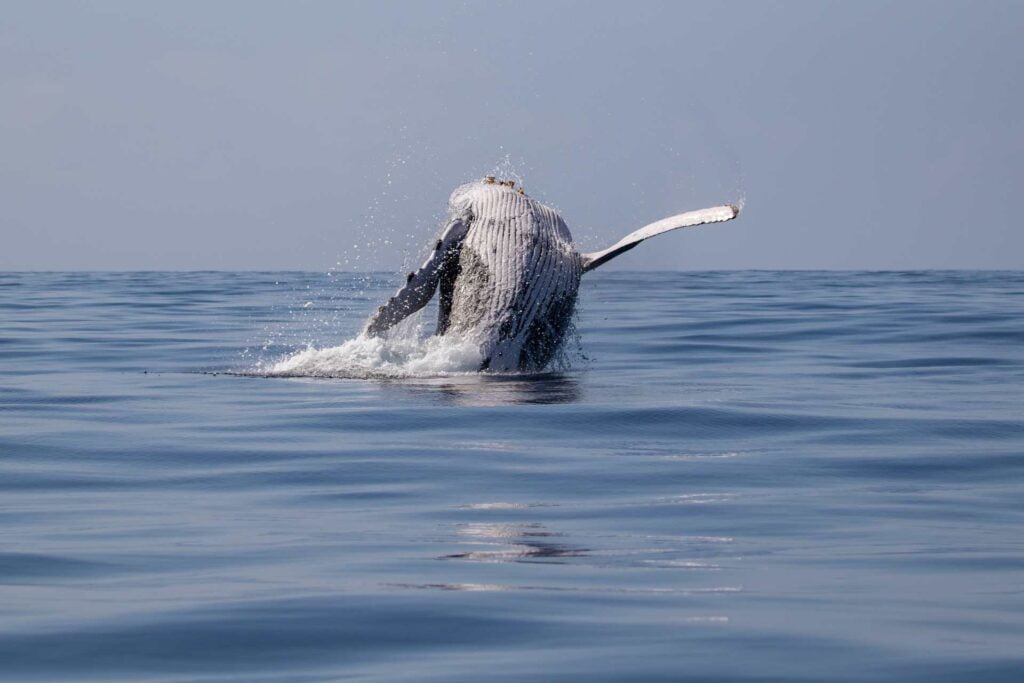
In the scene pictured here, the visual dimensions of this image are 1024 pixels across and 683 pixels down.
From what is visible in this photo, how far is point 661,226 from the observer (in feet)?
55.3

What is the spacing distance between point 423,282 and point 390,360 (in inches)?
38.1

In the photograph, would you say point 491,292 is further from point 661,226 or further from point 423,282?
point 661,226

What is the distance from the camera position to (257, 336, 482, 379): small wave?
56.3 feet

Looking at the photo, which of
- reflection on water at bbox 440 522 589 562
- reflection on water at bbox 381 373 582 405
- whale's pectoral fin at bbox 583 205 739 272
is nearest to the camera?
reflection on water at bbox 440 522 589 562

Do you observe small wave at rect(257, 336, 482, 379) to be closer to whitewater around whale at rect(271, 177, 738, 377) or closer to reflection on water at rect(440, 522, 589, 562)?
whitewater around whale at rect(271, 177, 738, 377)

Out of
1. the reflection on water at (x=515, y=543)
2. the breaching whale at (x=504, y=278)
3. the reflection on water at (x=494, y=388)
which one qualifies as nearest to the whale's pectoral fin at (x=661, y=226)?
the breaching whale at (x=504, y=278)

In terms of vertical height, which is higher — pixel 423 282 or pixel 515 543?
pixel 423 282

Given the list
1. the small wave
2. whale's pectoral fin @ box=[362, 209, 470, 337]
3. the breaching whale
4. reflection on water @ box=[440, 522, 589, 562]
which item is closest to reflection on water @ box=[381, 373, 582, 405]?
the small wave

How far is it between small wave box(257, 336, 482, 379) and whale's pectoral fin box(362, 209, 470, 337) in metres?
0.32

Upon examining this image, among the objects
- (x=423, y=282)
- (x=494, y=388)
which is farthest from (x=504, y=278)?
(x=494, y=388)

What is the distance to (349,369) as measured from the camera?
17.6m

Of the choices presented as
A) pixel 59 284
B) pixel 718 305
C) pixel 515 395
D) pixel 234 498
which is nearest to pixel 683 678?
pixel 234 498

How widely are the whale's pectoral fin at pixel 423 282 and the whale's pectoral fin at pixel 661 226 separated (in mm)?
1398

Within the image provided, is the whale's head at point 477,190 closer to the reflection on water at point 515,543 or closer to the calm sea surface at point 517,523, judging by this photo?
the calm sea surface at point 517,523
